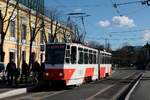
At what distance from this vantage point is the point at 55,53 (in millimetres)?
29078

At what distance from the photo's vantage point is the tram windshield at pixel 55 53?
28.7 m

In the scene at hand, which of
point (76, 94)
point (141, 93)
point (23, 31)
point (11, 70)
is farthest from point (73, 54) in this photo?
point (23, 31)

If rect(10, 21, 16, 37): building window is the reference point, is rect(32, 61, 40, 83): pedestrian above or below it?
below

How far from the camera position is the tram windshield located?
28.7 meters

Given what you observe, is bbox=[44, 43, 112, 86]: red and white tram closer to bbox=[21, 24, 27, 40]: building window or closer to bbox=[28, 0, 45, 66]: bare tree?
bbox=[28, 0, 45, 66]: bare tree

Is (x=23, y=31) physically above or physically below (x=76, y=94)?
above

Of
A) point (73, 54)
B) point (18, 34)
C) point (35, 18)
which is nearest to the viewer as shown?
point (73, 54)

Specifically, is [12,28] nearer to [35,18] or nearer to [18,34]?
[18,34]

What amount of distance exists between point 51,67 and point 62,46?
153cm

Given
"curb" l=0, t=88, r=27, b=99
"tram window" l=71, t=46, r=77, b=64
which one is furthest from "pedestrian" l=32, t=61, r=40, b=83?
"curb" l=0, t=88, r=27, b=99

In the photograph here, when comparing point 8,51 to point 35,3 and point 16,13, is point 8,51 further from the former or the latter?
point 35,3

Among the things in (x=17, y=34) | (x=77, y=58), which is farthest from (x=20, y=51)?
(x=77, y=58)

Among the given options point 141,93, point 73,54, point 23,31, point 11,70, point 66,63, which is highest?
point 23,31

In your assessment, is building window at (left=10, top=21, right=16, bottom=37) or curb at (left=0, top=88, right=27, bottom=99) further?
building window at (left=10, top=21, right=16, bottom=37)
